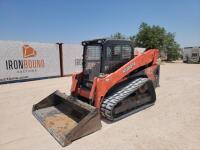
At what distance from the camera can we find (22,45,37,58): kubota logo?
1157 centimetres

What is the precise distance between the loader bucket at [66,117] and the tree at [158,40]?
2876cm

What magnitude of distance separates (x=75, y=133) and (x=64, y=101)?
175 centimetres

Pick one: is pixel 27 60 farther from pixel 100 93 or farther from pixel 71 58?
pixel 100 93

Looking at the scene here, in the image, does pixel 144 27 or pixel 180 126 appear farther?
pixel 144 27

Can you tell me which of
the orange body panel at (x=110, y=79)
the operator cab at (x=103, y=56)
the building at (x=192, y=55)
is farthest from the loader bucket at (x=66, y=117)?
the building at (x=192, y=55)

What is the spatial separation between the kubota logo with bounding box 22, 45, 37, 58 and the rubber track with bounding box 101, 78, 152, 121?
27.8 ft

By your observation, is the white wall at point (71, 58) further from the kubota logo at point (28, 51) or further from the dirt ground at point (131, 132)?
the dirt ground at point (131, 132)

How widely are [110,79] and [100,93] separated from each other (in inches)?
17.8

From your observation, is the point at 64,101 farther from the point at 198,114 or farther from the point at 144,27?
the point at 144,27

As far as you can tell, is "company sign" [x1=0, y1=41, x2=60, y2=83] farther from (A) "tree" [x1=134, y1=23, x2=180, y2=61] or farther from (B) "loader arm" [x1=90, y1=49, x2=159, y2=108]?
(A) "tree" [x1=134, y1=23, x2=180, y2=61]

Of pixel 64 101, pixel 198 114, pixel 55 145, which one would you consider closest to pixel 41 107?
pixel 64 101

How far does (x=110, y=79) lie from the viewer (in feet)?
15.6

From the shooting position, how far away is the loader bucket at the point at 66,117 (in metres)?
3.70

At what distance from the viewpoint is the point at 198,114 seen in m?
4.89
